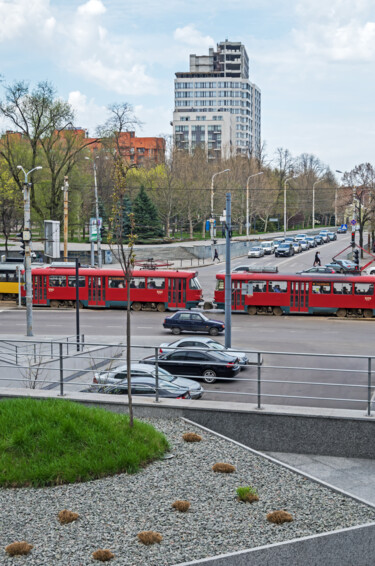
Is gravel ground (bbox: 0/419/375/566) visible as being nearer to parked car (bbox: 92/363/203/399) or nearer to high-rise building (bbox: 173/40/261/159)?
parked car (bbox: 92/363/203/399)

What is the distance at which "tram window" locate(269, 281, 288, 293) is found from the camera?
3662cm

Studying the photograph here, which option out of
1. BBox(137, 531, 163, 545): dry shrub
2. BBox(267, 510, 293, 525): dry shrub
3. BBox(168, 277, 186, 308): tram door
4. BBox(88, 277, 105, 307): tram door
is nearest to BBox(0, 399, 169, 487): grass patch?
BBox(137, 531, 163, 545): dry shrub

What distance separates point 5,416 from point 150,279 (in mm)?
28391

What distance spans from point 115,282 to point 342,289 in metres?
12.6

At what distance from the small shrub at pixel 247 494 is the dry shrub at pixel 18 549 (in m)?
2.49

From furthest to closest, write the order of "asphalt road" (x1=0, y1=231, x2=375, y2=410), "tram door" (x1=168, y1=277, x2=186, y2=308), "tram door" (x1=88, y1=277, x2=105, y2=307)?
"tram door" (x1=88, y1=277, x2=105, y2=307)
"tram door" (x1=168, y1=277, x2=186, y2=308)
"asphalt road" (x1=0, y1=231, x2=375, y2=410)

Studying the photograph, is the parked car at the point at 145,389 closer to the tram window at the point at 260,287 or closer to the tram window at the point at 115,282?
the tram window at the point at 260,287

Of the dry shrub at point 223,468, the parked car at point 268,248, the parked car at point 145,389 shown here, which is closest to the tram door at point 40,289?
the parked car at point 145,389

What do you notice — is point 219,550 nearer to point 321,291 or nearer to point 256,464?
point 256,464

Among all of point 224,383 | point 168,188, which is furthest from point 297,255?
point 224,383

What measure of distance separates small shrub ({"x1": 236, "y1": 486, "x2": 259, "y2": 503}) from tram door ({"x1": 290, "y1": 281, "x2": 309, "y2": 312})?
2895 centimetres

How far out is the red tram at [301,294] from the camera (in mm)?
35969

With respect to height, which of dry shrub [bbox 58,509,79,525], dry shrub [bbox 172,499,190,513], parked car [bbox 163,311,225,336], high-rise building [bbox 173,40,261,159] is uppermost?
high-rise building [bbox 173,40,261,159]

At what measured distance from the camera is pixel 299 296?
3681cm
